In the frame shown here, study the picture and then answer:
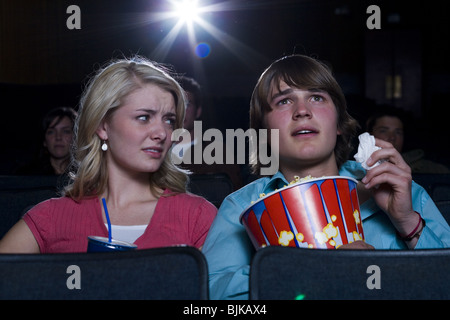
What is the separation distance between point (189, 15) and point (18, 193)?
695cm

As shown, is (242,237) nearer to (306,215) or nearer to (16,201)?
(306,215)

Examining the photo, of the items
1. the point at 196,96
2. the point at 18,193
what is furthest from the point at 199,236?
the point at 196,96

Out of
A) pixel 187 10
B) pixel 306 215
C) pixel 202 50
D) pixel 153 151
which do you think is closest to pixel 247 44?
pixel 202 50

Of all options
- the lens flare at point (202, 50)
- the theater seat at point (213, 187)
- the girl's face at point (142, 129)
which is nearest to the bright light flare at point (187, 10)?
the lens flare at point (202, 50)

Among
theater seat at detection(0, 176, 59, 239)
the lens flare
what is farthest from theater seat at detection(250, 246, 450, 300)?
the lens flare

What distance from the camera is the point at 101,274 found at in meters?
0.84

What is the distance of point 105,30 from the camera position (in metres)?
7.32

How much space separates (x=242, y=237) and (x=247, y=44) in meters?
8.07

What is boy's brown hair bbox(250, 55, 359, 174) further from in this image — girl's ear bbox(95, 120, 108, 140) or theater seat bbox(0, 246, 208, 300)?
theater seat bbox(0, 246, 208, 300)

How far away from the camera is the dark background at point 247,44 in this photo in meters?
6.05

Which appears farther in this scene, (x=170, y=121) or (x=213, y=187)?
(x=213, y=187)

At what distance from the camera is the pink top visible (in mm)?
1481

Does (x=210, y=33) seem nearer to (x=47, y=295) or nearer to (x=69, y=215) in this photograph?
(x=69, y=215)

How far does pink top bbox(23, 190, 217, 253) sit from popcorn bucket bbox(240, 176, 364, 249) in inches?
19.2
